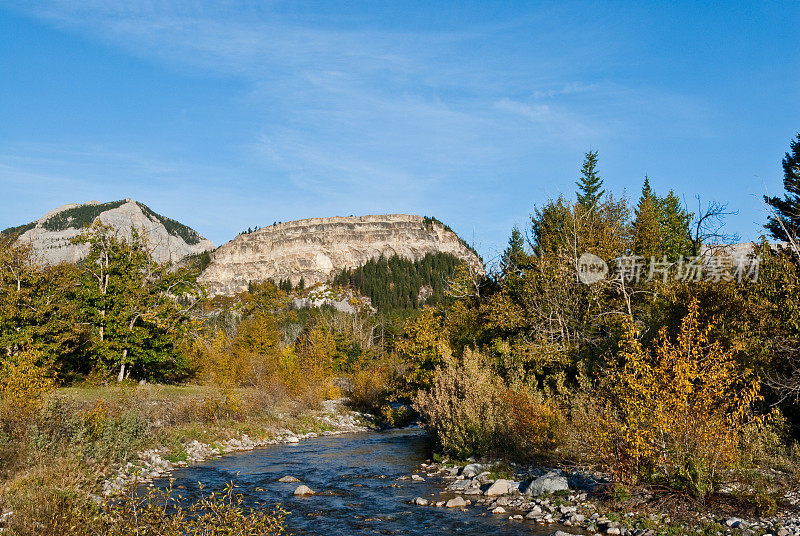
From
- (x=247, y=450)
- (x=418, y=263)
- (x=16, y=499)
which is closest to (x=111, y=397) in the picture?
(x=247, y=450)

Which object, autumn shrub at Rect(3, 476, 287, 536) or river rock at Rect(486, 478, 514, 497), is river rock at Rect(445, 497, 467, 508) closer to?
river rock at Rect(486, 478, 514, 497)

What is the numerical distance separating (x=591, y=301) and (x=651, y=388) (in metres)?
13.5

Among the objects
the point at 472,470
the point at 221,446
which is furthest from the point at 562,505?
the point at 221,446

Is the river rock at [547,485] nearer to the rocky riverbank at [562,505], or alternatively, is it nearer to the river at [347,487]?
the rocky riverbank at [562,505]

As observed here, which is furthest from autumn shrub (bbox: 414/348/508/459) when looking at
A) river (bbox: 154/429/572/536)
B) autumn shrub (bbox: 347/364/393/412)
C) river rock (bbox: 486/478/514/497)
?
autumn shrub (bbox: 347/364/393/412)

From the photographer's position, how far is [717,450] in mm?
11688

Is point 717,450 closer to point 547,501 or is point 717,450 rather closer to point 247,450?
point 547,501

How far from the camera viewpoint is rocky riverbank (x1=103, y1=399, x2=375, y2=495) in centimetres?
1789

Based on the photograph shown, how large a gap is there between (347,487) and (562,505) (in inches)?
285

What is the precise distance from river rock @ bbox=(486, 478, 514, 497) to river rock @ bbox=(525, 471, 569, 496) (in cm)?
59

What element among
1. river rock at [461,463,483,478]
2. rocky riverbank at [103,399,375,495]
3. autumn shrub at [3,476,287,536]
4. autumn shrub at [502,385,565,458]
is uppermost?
autumn shrub at [3,476,287,536]

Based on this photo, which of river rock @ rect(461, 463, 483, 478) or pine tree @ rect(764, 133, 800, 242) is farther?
pine tree @ rect(764, 133, 800, 242)

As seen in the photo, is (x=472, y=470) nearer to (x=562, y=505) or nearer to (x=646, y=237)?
(x=562, y=505)

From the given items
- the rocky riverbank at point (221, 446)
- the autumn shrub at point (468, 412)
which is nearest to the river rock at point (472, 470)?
the autumn shrub at point (468, 412)
